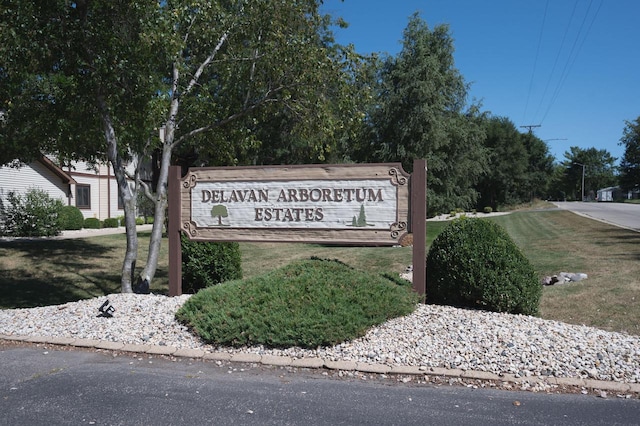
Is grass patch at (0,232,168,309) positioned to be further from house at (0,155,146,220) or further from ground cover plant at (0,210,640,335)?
house at (0,155,146,220)

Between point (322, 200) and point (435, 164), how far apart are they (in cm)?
1826

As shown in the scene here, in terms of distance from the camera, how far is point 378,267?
12.8 meters

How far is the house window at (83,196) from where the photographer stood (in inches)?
1117

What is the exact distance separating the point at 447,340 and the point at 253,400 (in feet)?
7.09

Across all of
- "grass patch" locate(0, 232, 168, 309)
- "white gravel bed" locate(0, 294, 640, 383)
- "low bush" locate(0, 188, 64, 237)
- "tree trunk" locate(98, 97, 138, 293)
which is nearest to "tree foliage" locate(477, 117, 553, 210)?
"low bush" locate(0, 188, 64, 237)

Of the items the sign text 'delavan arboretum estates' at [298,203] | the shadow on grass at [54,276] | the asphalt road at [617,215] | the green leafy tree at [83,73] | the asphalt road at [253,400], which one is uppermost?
Result: the green leafy tree at [83,73]

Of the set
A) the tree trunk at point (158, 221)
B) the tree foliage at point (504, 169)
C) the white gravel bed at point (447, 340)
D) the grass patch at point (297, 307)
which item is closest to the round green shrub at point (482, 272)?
the white gravel bed at point (447, 340)

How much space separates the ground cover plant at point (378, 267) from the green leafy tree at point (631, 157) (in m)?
70.3

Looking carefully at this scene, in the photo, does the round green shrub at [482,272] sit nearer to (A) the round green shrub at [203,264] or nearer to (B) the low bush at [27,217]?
(A) the round green shrub at [203,264]

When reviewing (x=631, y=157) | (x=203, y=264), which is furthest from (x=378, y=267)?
(x=631, y=157)

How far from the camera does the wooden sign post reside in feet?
21.0

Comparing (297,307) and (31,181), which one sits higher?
(31,181)

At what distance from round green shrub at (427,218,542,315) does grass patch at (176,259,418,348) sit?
557mm

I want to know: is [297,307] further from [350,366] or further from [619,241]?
[619,241]
